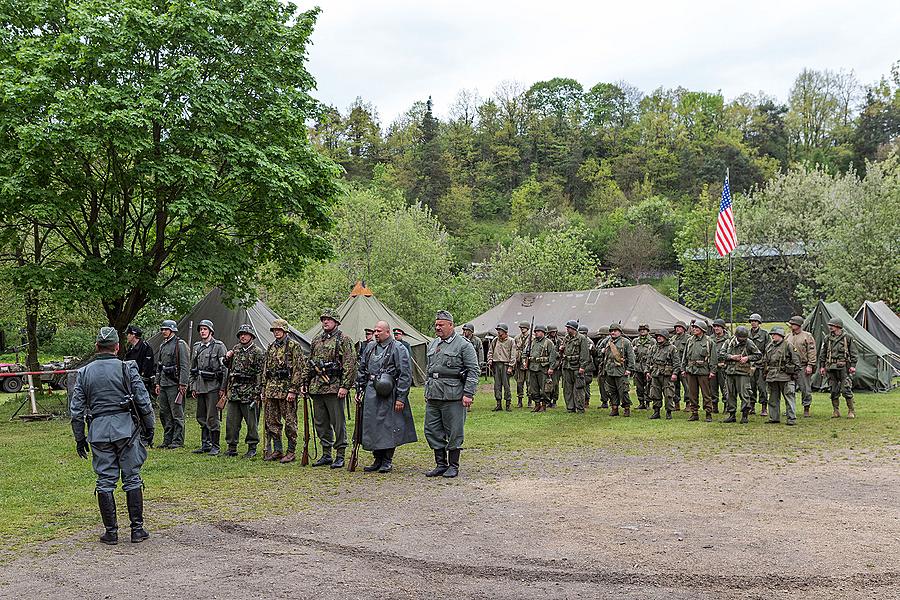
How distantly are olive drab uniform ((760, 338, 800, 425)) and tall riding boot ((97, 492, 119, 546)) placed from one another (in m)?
11.2

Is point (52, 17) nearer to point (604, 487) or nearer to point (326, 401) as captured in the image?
point (326, 401)

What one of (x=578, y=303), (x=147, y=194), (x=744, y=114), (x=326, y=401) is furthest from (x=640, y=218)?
(x=326, y=401)

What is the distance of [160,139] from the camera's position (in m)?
16.9

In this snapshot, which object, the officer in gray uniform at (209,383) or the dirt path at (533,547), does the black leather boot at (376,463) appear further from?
the officer in gray uniform at (209,383)

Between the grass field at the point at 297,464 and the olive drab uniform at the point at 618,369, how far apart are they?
40 cm

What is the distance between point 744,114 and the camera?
8362 cm

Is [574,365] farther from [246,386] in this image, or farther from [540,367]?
[246,386]

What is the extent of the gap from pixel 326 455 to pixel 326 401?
712 mm

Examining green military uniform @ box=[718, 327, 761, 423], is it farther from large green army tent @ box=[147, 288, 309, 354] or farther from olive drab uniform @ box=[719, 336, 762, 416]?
large green army tent @ box=[147, 288, 309, 354]

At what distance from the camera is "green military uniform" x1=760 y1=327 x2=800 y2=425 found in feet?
45.8

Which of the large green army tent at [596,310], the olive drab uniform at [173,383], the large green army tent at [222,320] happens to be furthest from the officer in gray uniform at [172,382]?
the large green army tent at [596,310]

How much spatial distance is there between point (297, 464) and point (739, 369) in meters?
8.09

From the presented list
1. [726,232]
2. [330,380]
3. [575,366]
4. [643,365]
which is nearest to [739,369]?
[643,365]

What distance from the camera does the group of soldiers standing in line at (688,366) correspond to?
563 inches
